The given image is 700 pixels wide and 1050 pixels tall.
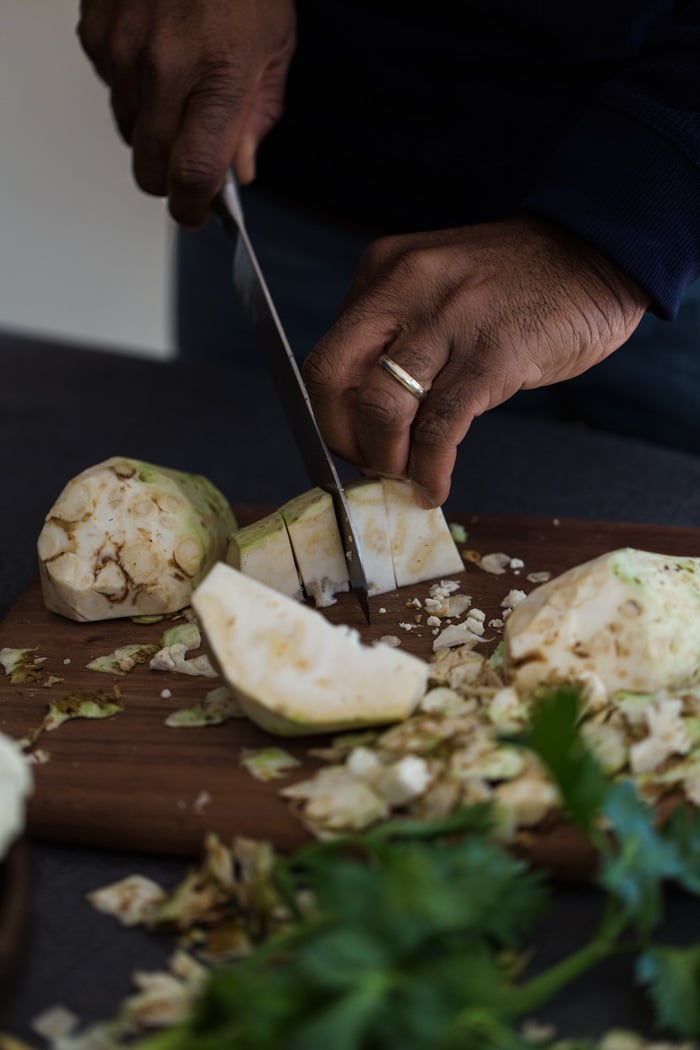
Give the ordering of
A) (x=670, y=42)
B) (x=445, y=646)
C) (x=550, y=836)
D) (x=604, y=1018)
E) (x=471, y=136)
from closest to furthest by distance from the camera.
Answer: (x=604, y=1018) < (x=550, y=836) < (x=445, y=646) < (x=670, y=42) < (x=471, y=136)

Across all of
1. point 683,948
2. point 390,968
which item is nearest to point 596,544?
point 683,948

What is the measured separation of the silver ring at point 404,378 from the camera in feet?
4.45

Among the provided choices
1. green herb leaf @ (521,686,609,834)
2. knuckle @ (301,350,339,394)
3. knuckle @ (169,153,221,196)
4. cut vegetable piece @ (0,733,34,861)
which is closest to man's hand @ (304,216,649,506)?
knuckle @ (301,350,339,394)

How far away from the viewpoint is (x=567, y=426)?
215 centimetres

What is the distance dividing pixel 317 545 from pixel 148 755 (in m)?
0.40

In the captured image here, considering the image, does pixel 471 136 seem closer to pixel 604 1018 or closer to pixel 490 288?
pixel 490 288

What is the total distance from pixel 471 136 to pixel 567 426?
0.55 m

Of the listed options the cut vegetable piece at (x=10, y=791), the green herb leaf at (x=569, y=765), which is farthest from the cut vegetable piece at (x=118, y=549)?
the green herb leaf at (x=569, y=765)

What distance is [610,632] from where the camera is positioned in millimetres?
1136

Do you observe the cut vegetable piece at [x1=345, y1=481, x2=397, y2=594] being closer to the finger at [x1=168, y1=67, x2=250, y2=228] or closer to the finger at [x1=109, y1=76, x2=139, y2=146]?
the finger at [x1=168, y1=67, x2=250, y2=228]

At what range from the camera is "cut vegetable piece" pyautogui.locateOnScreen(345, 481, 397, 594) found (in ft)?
4.71

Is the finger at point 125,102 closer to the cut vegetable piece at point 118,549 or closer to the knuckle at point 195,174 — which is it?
the knuckle at point 195,174

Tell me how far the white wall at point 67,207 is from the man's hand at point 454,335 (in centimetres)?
266

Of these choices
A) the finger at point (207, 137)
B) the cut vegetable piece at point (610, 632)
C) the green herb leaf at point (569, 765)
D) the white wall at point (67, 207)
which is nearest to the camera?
the green herb leaf at point (569, 765)
